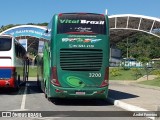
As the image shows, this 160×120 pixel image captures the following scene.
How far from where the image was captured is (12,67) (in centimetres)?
2259

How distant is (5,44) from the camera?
22828 millimetres

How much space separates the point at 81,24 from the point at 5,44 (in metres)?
6.13

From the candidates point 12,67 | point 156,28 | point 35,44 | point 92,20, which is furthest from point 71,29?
point 35,44

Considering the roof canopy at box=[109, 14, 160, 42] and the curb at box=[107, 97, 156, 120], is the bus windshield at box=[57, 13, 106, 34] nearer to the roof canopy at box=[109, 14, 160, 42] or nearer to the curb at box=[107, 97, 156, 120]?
the curb at box=[107, 97, 156, 120]

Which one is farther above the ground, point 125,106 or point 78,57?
point 78,57

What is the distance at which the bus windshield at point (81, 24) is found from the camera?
711 inches

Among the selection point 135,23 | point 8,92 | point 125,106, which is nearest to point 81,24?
point 125,106

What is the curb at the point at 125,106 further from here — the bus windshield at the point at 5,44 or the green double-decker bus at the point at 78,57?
the bus windshield at the point at 5,44

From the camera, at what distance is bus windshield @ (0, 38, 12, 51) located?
22.7 m

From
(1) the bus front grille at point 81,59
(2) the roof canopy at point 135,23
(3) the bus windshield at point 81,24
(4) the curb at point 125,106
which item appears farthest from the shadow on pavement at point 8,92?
(2) the roof canopy at point 135,23

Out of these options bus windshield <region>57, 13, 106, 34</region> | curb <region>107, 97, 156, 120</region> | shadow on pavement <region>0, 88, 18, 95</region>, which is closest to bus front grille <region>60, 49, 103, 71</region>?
bus windshield <region>57, 13, 106, 34</region>

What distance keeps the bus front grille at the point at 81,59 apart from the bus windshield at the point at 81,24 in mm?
820

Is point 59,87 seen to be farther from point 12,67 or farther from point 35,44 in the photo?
point 35,44

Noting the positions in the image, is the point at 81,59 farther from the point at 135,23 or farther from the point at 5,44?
the point at 135,23
